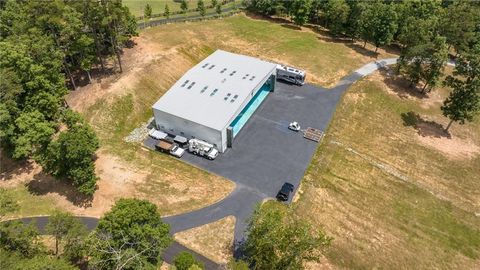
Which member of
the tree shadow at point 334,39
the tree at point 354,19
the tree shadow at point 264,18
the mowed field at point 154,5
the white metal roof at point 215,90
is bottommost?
the mowed field at point 154,5

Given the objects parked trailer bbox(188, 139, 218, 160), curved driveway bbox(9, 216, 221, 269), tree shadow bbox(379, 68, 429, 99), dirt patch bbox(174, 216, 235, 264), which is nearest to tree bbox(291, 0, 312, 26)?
tree shadow bbox(379, 68, 429, 99)

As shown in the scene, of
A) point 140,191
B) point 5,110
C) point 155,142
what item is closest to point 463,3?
point 155,142

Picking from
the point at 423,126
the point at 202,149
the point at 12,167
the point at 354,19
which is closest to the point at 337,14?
the point at 354,19

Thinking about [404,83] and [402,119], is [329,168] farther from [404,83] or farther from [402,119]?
[404,83]

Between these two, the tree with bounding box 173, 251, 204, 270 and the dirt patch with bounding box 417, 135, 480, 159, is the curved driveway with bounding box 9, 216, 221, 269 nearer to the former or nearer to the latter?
the tree with bounding box 173, 251, 204, 270

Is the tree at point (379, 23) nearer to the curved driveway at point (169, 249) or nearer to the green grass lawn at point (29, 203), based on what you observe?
the curved driveway at point (169, 249)

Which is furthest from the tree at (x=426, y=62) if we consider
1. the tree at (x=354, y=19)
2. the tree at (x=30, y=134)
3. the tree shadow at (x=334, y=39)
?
the tree at (x=30, y=134)

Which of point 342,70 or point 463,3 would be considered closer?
point 342,70
